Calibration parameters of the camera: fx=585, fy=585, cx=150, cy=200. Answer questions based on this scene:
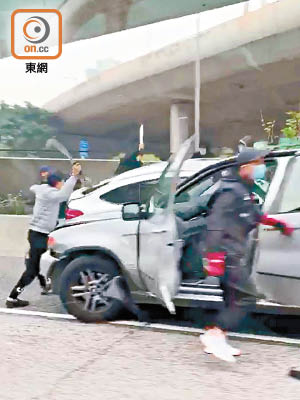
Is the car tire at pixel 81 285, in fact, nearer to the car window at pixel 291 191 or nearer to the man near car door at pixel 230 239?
the man near car door at pixel 230 239

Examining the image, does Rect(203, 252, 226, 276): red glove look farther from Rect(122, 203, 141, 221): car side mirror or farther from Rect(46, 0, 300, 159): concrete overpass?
Rect(46, 0, 300, 159): concrete overpass

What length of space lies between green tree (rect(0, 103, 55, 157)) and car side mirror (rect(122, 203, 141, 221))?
7.69 metres

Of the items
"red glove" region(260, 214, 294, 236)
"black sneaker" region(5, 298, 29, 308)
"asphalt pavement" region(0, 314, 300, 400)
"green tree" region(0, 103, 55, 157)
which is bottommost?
"asphalt pavement" region(0, 314, 300, 400)

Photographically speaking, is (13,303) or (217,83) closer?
(13,303)

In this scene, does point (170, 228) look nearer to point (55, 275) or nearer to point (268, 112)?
point (55, 275)

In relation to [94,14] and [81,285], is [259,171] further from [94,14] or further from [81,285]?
[94,14]

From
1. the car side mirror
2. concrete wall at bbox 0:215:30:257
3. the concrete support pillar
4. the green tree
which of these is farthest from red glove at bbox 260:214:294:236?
the green tree

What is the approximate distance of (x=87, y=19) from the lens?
12562mm

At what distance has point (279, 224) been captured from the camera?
495 centimetres

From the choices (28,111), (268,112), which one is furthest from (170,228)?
(28,111)

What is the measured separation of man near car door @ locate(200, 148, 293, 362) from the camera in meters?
4.57

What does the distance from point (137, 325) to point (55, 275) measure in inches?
38.6

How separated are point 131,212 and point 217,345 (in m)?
1.47

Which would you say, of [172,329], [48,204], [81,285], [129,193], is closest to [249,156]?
[172,329]
